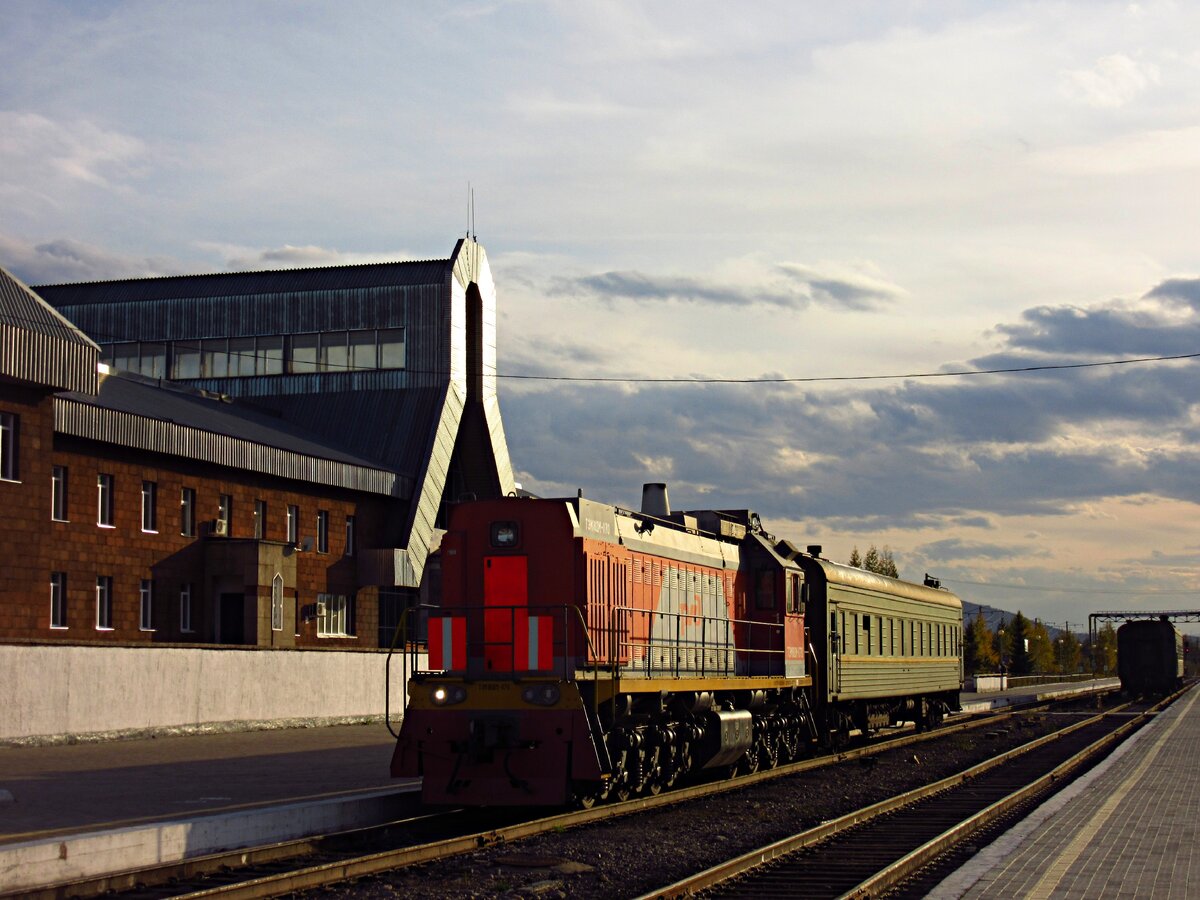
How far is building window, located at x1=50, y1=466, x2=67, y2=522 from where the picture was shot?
108 feet

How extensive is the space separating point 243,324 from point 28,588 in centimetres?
2356

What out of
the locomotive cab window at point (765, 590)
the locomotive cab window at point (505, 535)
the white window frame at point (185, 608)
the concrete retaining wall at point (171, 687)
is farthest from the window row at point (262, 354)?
the locomotive cab window at point (505, 535)

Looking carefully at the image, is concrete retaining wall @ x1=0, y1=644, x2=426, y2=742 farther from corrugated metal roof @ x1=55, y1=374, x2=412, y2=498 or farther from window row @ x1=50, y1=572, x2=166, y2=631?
corrugated metal roof @ x1=55, y1=374, x2=412, y2=498

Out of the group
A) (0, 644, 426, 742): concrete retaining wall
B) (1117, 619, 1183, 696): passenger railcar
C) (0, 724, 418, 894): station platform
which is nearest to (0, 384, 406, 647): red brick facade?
(0, 644, 426, 742): concrete retaining wall

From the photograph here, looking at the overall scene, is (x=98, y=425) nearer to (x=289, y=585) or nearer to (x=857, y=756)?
(x=289, y=585)

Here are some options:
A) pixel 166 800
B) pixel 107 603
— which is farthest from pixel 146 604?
pixel 166 800

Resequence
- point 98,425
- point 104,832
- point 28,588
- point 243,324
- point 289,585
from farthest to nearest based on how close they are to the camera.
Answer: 1. point 243,324
2. point 289,585
3. point 98,425
4. point 28,588
5. point 104,832

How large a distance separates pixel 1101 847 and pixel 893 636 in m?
18.4

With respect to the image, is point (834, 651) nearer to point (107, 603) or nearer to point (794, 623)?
point (794, 623)

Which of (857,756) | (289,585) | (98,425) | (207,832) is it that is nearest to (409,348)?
(289,585)

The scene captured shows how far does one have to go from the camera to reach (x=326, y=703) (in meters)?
35.2

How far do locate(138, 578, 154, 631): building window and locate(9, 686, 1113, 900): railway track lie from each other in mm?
21596

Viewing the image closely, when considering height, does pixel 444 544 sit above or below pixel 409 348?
below

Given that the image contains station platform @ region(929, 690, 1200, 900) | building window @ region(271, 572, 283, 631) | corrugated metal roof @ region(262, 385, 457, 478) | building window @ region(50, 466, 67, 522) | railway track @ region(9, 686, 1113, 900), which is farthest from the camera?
corrugated metal roof @ region(262, 385, 457, 478)
